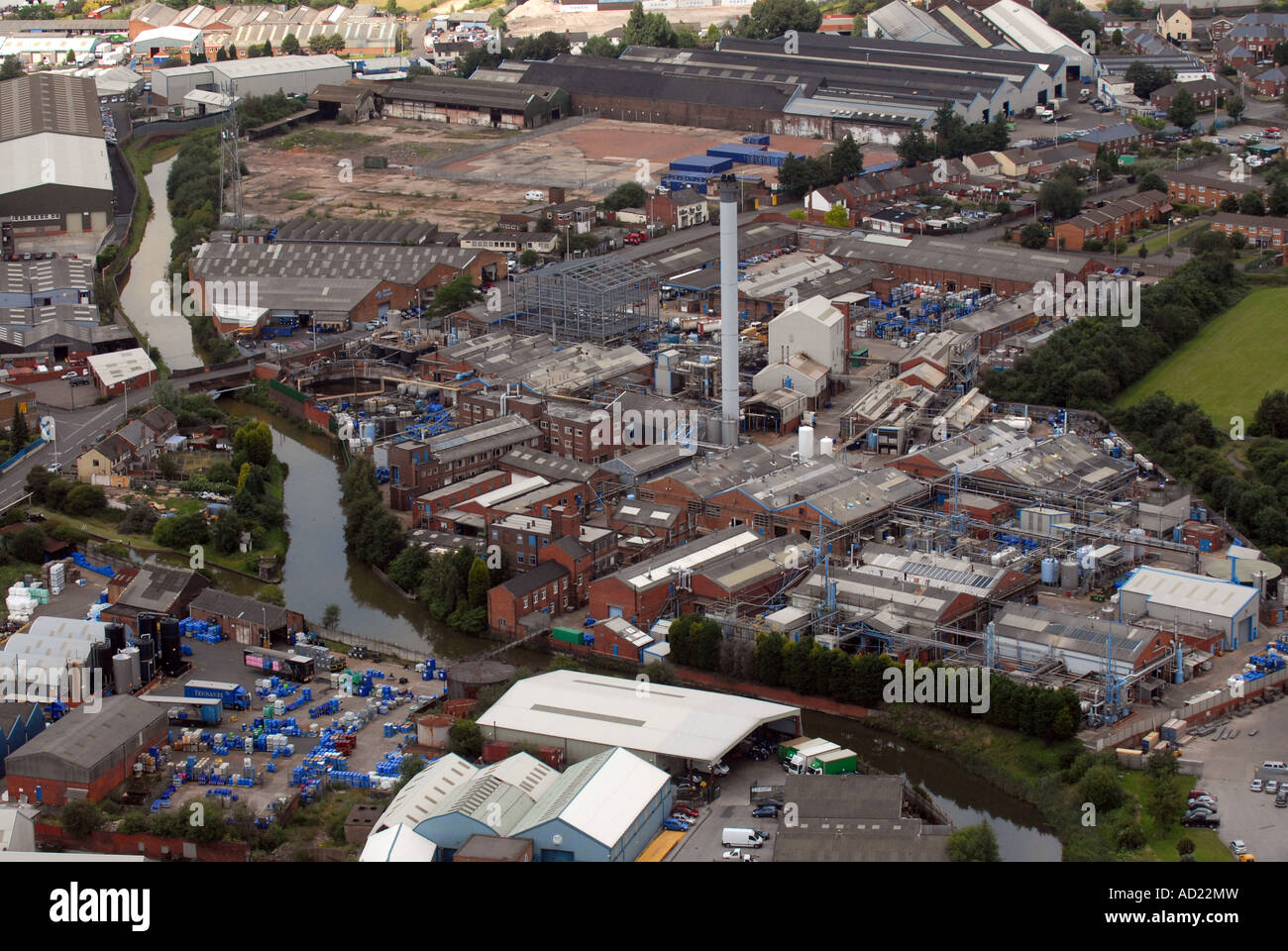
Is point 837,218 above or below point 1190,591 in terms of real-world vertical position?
above

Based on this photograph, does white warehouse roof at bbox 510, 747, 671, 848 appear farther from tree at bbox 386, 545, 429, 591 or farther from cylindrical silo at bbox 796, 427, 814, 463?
cylindrical silo at bbox 796, 427, 814, 463

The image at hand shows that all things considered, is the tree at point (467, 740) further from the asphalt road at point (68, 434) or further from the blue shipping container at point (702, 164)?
the blue shipping container at point (702, 164)

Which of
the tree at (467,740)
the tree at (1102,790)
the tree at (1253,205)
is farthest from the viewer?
the tree at (1253,205)

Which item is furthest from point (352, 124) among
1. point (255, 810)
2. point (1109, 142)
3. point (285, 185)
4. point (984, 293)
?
point (255, 810)

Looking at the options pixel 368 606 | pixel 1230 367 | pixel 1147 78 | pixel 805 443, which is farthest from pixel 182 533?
pixel 1147 78

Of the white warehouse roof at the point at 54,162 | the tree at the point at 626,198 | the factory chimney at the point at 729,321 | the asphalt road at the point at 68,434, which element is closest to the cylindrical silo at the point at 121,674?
the asphalt road at the point at 68,434

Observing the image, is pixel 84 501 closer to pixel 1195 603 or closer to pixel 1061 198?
pixel 1195 603
